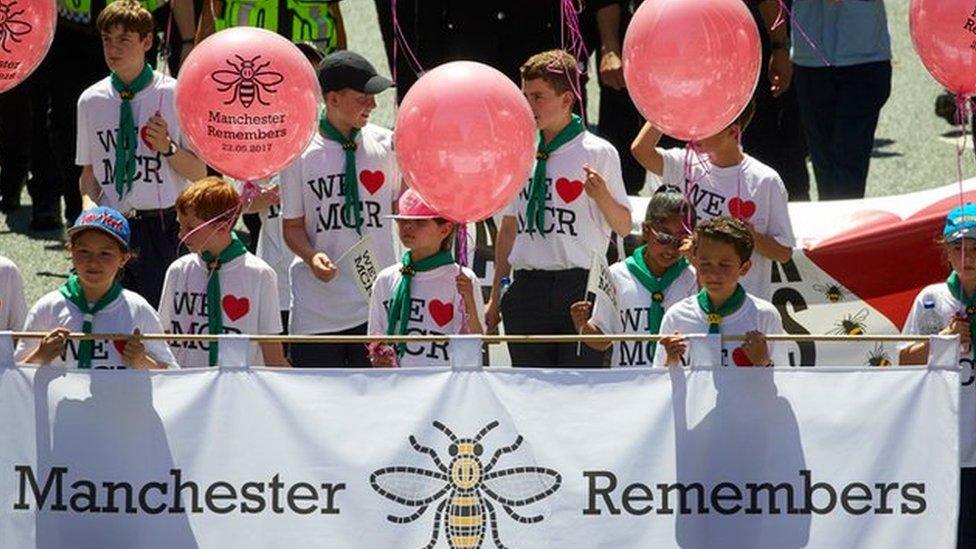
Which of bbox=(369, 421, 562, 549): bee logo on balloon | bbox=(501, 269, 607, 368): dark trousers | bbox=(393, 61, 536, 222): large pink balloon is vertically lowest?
bbox=(369, 421, 562, 549): bee logo on balloon

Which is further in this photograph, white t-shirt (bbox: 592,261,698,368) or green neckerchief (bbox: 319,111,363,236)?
green neckerchief (bbox: 319,111,363,236)

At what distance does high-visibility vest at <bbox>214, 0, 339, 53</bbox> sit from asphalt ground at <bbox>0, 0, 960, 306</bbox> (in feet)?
6.07

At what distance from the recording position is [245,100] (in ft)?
28.2

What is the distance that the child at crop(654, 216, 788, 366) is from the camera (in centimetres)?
797

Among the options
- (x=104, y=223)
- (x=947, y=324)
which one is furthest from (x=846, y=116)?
(x=104, y=223)

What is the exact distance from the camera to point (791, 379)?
7.52m

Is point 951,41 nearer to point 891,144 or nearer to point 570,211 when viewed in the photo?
point 570,211

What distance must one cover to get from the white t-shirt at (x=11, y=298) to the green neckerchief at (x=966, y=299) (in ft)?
11.3

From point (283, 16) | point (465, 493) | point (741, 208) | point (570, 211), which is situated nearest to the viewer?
point (465, 493)

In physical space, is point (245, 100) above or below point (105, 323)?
above

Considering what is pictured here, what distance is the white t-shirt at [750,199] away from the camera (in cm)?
933

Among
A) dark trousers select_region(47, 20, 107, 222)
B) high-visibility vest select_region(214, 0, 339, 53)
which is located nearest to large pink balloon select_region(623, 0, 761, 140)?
high-visibility vest select_region(214, 0, 339, 53)

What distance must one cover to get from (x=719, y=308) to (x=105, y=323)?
7.10 ft

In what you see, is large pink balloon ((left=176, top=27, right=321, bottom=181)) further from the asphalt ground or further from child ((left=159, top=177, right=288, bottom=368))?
the asphalt ground
